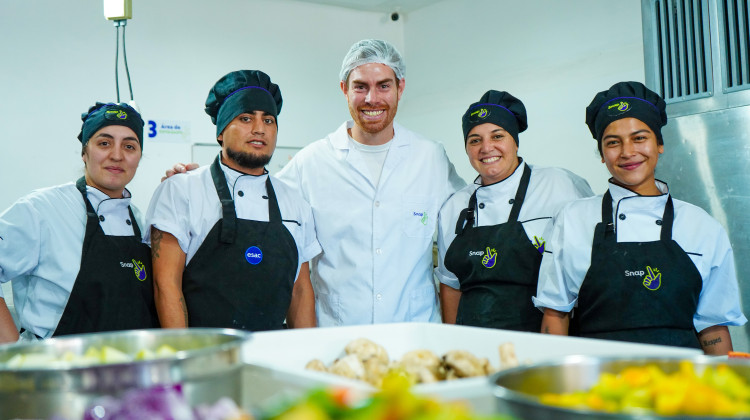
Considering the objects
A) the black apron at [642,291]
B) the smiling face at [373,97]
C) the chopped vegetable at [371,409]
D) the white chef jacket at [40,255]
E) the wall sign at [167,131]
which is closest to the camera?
the chopped vegetable at [371,409]

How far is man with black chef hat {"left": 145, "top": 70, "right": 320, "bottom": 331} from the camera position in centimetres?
213

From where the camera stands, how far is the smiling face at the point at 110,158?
227 centimetres

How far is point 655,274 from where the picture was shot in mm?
1964

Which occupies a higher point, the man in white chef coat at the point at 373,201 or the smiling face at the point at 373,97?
the smiling face at the point at 373,97

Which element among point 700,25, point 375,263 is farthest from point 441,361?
point 700,25

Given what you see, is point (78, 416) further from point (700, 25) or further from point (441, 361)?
point (700, 25)

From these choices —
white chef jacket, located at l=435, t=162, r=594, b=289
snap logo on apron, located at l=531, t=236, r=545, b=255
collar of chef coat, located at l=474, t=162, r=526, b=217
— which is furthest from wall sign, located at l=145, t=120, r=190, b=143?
snap logo on apron, located at l=531, t=236, r=545, b=255

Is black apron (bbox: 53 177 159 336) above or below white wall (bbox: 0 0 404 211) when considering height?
below

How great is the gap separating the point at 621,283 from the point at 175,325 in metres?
1.32

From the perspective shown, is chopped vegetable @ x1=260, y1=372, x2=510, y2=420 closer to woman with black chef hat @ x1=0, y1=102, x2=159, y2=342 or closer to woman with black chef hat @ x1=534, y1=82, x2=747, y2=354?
woman with black chef hat @ x1=534, y1=82, x2=747, y2=354

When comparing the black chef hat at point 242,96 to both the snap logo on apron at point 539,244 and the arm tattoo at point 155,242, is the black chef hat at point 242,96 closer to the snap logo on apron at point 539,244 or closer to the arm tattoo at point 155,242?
the arm tattoo at point 155,242

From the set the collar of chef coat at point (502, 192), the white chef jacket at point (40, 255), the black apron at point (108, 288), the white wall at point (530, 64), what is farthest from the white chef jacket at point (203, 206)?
the white wall at point (530, 64)

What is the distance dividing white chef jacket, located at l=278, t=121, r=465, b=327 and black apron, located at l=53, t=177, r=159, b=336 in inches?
26.1

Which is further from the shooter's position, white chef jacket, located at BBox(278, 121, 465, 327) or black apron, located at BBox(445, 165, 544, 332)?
white chef jacket, located at BBox(278, 121, 465, 327)
